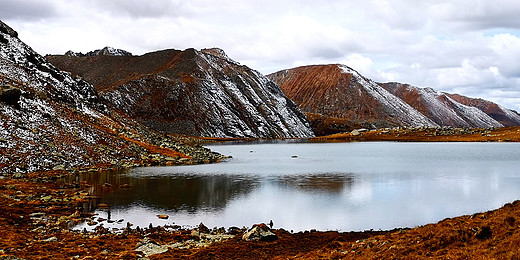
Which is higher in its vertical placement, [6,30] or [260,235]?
[6,30]

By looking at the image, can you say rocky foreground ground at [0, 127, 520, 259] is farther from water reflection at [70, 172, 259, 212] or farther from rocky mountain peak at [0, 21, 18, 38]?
rocky mountain peak at [0, 21, 18, 38]

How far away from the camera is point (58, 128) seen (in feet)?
241

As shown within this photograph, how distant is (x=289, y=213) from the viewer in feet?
123

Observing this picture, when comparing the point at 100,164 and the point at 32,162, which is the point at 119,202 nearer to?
the point at 32,162

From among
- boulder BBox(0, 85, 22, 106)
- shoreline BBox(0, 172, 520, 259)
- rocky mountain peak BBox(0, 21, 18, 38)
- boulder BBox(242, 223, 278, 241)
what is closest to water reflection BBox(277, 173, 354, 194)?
shoreline BBox(0, 172, 520, 259)

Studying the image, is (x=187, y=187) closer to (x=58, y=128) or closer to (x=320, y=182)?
(x=320, y=182)

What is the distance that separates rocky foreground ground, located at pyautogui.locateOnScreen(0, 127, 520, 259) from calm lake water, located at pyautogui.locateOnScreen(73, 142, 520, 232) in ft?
9.80

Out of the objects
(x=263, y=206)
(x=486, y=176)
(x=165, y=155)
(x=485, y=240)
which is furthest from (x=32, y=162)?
(x=486, y=176)

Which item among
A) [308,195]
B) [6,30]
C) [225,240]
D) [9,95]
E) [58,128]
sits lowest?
[225,240]

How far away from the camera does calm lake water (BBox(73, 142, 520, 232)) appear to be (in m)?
34.9

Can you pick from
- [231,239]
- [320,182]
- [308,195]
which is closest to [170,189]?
[308,195]

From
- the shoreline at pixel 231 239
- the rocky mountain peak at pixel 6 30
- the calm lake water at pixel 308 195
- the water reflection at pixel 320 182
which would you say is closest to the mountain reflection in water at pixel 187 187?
the water reflection at pixel 320 182

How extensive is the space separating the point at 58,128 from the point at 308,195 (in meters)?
50.1

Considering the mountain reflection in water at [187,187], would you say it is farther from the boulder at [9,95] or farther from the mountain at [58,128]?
the boulder at [9,95]
